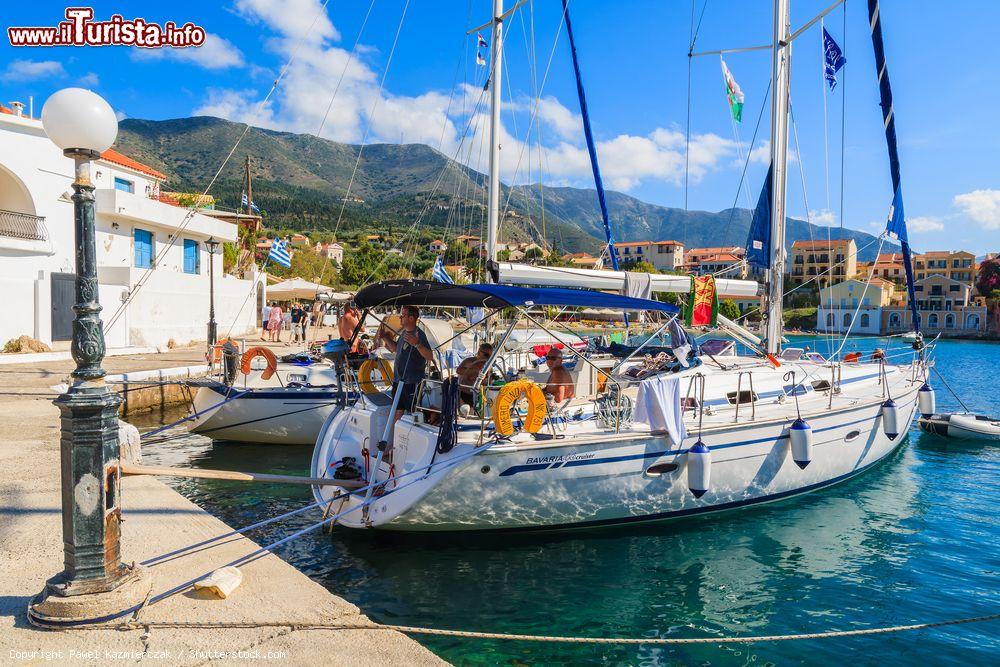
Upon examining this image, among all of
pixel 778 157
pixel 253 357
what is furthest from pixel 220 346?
pixel 778 157

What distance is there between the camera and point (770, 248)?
1263cm

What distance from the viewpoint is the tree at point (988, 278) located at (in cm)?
9244

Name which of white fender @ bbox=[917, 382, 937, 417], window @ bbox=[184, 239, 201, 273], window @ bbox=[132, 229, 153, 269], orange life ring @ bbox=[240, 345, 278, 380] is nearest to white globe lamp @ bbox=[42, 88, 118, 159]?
orange life ring @ bbox=[240, 345, 278, 380]

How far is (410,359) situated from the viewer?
713cm

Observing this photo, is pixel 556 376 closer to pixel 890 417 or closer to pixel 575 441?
pixel 575 441

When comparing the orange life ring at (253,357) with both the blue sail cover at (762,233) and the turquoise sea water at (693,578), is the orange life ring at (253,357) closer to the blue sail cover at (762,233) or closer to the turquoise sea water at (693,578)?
the turquoise sea water at (693,578)

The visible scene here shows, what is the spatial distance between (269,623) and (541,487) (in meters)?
3.68

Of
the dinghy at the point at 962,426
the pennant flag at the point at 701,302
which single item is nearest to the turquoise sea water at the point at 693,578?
the pennant flag at the point at 701,302

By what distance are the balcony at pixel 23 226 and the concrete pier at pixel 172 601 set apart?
18067 millimetres

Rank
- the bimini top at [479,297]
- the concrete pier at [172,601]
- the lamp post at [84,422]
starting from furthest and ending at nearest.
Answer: the bimini top at [479,297]
the lamp post at [84,422]
the concrete pier at [172,601]

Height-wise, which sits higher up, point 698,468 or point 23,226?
point 23,226

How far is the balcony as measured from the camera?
20.6 meters

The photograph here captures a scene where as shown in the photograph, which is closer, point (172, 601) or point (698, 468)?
point (172, 601)

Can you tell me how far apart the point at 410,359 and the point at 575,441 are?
2130 mm
